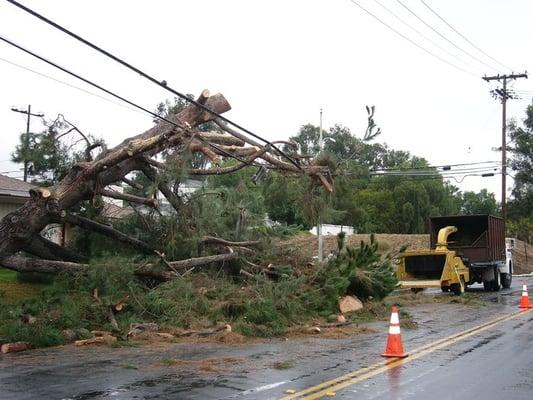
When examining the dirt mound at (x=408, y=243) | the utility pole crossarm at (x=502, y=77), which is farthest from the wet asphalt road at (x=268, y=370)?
the utility pole crossarm at (x=502, y=77)

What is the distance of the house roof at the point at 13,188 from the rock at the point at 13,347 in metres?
12.4

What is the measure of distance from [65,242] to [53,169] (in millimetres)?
2107

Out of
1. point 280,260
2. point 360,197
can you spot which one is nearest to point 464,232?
point 280,260

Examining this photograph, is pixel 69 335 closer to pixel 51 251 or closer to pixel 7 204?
pixel 51 251

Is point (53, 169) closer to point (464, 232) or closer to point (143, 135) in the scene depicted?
point (143, 135)

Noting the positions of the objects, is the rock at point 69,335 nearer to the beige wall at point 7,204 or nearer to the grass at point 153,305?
the grass at point 153,305

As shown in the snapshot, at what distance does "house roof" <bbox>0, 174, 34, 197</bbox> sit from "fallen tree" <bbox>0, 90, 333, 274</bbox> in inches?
318

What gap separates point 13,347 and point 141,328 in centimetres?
232

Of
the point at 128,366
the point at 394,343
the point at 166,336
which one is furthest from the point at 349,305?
the point at 128,366

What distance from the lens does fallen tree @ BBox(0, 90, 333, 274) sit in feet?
46.2

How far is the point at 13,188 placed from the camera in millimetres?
25062

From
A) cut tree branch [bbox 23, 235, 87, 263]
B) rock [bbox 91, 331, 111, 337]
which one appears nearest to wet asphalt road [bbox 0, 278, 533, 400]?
rock [bbox 91, 331, 111, 337]

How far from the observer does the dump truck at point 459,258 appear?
73.2 ft

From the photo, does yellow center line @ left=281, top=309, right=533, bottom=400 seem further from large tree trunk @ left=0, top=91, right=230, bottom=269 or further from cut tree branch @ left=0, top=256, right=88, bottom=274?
cut tree branch @ left=0, top=256, right=88, bottom=274
